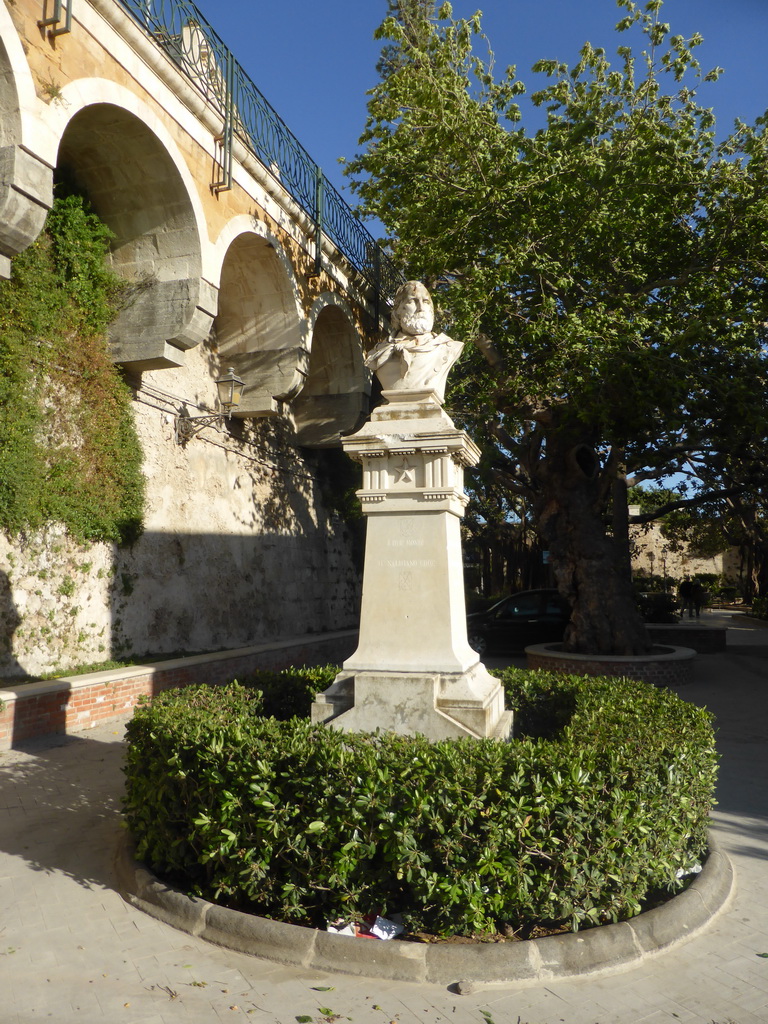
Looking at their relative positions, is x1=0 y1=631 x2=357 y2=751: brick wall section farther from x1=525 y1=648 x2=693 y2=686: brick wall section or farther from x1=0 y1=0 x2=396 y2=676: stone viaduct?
x1=525 y1=648 x2=693 y2=686: brick wall section

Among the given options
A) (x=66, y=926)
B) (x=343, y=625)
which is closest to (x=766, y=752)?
(x=66, y=926)

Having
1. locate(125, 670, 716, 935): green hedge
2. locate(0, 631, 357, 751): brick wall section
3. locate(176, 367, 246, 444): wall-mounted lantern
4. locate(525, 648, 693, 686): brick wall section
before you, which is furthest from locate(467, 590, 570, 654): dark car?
locate(125, 670, 716, 935): green hedge

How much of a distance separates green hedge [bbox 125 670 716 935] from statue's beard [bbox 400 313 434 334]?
10.2ft

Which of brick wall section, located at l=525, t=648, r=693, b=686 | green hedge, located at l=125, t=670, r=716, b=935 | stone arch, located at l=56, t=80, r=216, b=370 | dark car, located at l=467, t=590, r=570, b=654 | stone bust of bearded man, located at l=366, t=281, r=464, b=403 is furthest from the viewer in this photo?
dark car, located at l=467, t=590, r=570, b=654

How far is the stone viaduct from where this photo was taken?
25.4 ft

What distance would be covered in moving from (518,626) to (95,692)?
917 centimetres

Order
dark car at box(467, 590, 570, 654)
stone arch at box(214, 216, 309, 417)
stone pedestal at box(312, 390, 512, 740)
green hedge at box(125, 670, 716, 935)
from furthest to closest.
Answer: dark car at box(467, 590, 570, 654), stone arch at box(214, 216, 309, 417), stone pedestal at box(312, 390, 512, 740), green hedge at box(125, 670, 716, 935)

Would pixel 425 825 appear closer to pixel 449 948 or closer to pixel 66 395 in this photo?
pixel 449 948

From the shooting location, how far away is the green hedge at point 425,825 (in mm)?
3367

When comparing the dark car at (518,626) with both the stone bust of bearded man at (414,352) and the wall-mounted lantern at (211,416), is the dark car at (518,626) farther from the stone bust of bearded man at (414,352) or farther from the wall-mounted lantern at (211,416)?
the stone bust of bearded man at (414,352)

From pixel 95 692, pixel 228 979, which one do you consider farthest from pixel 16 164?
pixel 228 979

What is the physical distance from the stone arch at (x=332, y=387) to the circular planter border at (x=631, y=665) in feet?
20.4

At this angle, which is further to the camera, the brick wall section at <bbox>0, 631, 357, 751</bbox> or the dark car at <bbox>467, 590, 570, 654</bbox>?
the dark car at <bbox>467, 590, 570, 654</bbox>

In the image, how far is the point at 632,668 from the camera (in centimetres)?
1101
